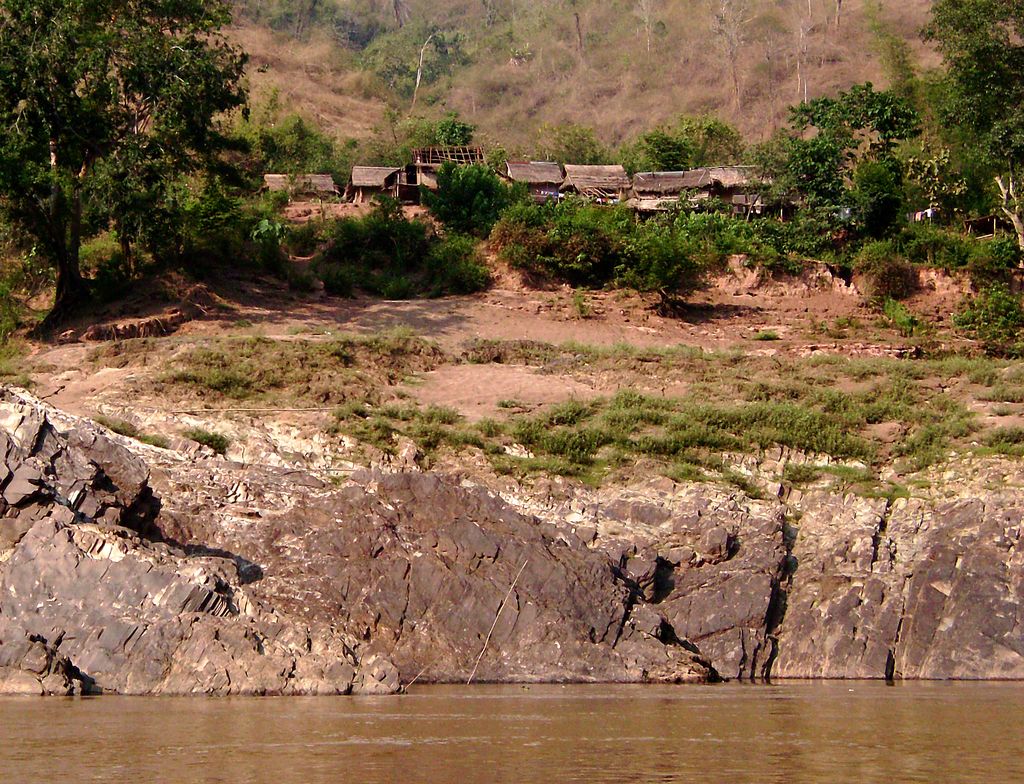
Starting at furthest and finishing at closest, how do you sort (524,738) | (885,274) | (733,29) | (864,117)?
1. (733,29)
2. (864,117)
3. (885,274)
4. (524,738)

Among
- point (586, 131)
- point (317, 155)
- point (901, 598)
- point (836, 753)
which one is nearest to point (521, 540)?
point (901, 598)

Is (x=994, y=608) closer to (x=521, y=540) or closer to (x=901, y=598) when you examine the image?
(x=901, y=598)

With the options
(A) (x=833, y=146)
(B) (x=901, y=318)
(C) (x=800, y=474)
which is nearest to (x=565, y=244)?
(B) (x=901, y=318)

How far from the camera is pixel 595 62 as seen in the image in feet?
232

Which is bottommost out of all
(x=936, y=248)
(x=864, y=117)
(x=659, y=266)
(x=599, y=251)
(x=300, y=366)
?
(x=300, y=366)

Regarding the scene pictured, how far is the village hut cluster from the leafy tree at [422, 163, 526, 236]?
333 cm

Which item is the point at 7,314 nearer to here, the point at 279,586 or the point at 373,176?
the point at 279,586

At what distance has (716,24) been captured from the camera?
6838 centimetres

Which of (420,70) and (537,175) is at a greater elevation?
(420,70)

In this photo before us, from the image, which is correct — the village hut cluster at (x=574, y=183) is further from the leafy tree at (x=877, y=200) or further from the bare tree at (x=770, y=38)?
the bare tree at (x=770, y=38)

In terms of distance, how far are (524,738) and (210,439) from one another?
9823mm

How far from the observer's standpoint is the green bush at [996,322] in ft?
100

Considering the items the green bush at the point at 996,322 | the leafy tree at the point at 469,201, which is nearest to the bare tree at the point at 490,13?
the leafy tree at the point at 469,201

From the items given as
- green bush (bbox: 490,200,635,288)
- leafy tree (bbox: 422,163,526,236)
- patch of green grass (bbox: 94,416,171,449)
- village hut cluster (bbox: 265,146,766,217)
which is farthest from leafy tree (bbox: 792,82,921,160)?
patch of green grass (bbox: 94,416,171,449)
